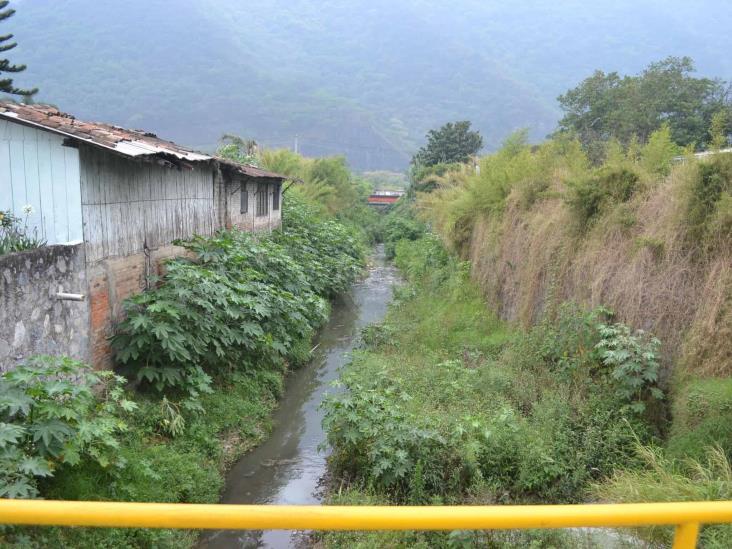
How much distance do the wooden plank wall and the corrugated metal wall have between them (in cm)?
22

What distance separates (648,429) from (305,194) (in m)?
24.1

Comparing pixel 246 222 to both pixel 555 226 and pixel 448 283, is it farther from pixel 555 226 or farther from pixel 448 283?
pixel 555 226

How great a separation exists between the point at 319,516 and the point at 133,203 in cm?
895

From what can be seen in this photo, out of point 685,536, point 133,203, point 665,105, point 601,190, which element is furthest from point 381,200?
point 685,536

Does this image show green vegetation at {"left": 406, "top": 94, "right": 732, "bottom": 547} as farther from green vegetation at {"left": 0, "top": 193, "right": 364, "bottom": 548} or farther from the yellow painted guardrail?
the yellow painted guardrail

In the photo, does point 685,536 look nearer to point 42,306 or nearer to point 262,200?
point 42,306

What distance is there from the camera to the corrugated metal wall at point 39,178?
753cm

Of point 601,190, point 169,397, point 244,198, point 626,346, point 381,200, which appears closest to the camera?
point 626,346

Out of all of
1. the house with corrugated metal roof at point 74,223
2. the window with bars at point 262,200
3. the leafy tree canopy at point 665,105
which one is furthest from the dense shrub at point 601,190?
the leafy tree canopy at point 665,105

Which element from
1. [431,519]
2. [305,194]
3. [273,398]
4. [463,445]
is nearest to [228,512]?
[431,519]

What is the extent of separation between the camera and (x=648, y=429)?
710 centimetres

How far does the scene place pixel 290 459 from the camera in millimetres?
8445

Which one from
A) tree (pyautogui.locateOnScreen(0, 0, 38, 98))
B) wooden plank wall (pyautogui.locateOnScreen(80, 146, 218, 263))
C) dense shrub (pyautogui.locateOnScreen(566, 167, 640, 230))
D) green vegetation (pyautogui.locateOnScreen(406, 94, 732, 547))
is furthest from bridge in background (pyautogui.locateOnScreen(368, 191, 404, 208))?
dense shrub (pyautogui.locateOnScreen(566, 167, 640, 230))

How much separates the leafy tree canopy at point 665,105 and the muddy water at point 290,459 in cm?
1939
